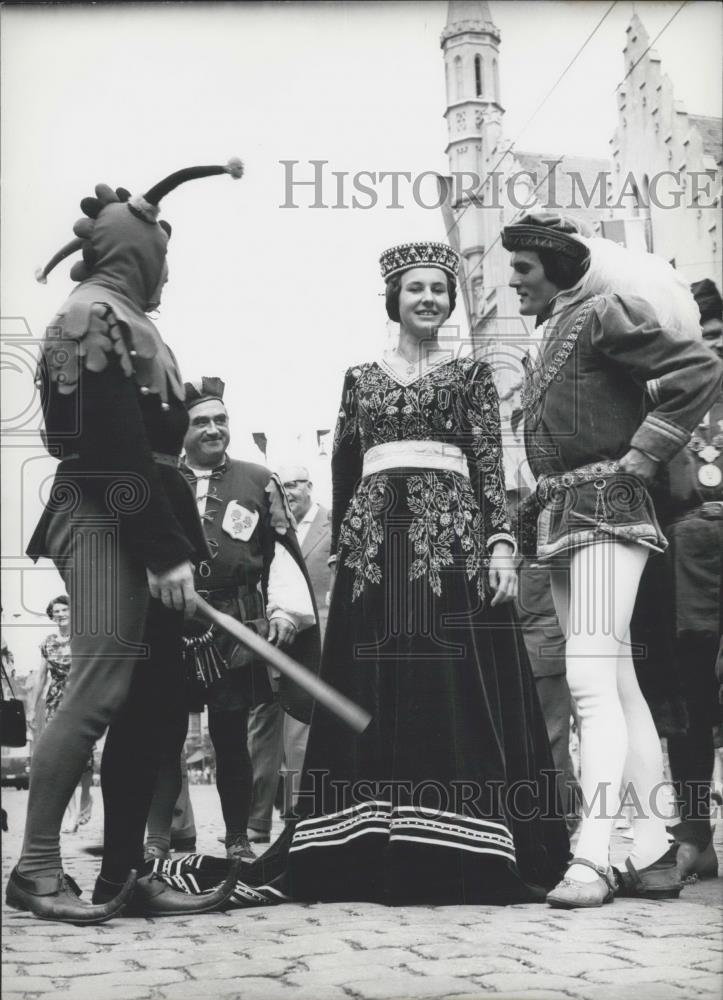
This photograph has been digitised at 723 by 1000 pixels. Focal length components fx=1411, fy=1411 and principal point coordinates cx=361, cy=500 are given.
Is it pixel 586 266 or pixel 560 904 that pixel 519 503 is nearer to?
pixel 586 266

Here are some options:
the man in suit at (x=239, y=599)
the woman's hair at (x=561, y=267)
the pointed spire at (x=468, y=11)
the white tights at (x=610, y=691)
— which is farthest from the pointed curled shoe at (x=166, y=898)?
the pointed spire at (x=468, y=11)

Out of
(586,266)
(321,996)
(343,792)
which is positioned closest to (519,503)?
(586,266)

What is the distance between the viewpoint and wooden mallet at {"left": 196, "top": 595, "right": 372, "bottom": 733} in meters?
3.74

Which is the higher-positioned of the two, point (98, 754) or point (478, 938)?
point (98, 754)

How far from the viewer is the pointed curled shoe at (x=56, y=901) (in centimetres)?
345

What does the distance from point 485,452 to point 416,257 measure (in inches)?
24.5

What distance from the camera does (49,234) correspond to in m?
3.87

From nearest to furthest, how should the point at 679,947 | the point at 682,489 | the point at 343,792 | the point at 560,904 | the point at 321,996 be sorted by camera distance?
1. the point at 321,996
2. the point at 679,947
3. the point at 560,904
4. the point at 343,792
5. the point at 682,489

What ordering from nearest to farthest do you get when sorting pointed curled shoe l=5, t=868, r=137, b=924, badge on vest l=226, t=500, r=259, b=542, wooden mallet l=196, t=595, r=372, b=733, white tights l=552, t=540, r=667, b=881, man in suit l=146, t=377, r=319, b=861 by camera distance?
1. pointed curled shoe l=5, t=868, r=137, b=924
2. wooden mallet l=196, t=595, r=372, b=733
3. white tights l=552, t=540, r=667, b=881
4. man in suit l=146, t=377, r=319, b=861
5. badge on vest l=226, t=500, r=259, b=542

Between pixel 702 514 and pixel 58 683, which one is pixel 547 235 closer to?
pixel 702 514

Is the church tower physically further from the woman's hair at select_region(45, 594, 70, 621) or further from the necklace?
the woman's hair at select_region(45, 594, 70, 621)

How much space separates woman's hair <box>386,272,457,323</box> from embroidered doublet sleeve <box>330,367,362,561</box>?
0.68ft

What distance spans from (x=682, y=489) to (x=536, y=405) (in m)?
0.55

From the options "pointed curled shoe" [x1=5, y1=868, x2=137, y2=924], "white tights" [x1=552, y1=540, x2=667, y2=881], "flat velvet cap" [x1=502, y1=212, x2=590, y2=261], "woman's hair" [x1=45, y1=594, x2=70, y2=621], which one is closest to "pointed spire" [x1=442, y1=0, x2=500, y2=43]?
"flat velvet cap" [x1=502, y1=212, x2=590, y2=261]
